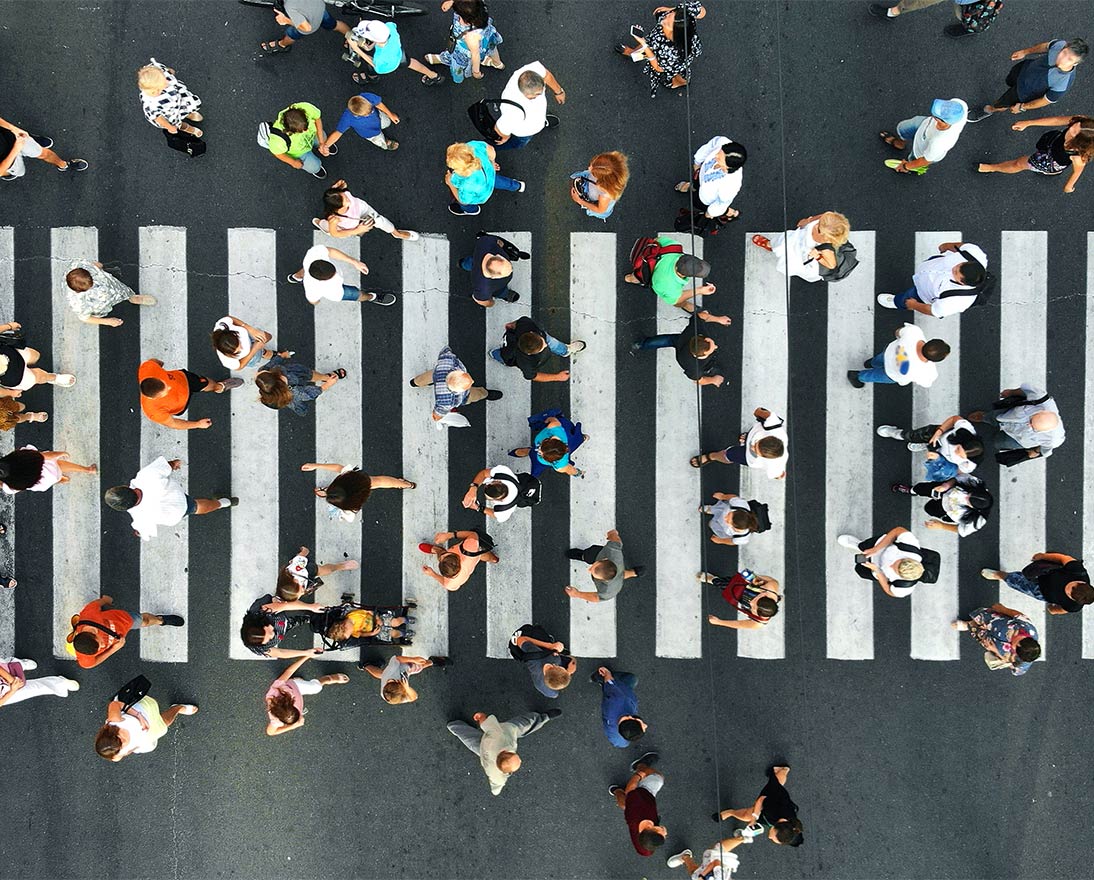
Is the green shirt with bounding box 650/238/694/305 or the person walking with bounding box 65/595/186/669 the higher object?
the green shirt with bounding box 650/238/694/305

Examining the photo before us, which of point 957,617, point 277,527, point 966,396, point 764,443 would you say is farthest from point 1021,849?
point 277,527

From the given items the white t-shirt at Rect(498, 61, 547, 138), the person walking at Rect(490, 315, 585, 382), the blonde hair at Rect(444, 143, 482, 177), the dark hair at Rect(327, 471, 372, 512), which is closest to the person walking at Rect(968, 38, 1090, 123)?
the white t-shirt at Rect(498, 61, 547, 138)

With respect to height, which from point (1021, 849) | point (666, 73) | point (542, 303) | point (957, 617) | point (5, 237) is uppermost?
point (666, 73)

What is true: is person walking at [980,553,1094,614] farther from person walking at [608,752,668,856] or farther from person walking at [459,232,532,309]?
person walking at [459,232,532,309]

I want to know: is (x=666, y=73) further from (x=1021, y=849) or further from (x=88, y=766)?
(x=88, y=766)

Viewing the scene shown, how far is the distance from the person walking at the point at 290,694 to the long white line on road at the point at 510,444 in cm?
180

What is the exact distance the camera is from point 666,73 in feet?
21.3

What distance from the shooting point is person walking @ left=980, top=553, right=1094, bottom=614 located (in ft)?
18.5

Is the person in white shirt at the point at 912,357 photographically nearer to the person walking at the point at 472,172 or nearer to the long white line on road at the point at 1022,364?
the long white line on road at the point at 1022,364

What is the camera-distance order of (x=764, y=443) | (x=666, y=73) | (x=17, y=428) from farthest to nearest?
(x=17, y=428), (x=666, y=73), (x=764, y=443)

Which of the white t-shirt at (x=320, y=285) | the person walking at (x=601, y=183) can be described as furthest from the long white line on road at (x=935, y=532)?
the white t-shirt at (x=320, y=285)

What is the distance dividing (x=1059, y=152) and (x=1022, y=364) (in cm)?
194

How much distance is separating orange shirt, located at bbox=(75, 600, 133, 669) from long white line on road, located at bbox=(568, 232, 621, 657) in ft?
14.1

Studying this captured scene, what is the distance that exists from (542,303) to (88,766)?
683cm
